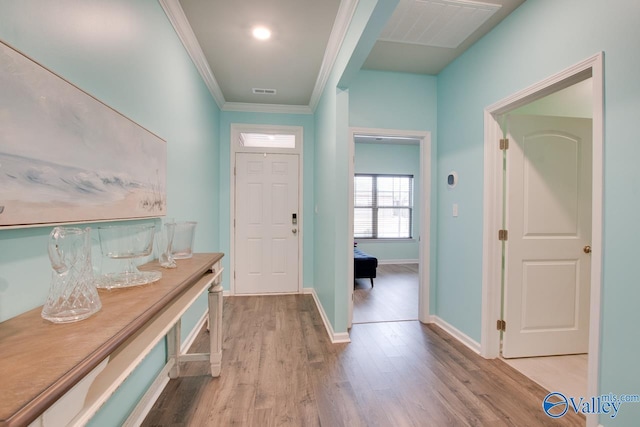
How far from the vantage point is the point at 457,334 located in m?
2.58

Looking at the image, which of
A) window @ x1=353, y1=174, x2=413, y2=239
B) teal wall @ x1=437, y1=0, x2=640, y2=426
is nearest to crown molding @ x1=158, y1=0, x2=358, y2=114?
teal wall @ x1=437, y1=0, x2=640, y2=426

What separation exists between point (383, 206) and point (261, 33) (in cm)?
464

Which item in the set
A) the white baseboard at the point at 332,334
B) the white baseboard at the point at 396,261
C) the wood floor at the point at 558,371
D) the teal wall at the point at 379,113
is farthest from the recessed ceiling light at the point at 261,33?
the white baseboard at the point at 396,261

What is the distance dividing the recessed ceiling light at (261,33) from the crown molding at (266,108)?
1.47m

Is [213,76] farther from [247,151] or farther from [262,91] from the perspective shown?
[247,151]

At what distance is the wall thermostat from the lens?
2635 mm

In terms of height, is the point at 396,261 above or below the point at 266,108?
below

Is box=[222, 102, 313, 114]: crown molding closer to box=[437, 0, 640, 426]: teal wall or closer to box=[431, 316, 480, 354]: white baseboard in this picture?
box=[437, 0, 640, 426]: teal wall

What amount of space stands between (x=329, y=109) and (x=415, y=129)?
947mm

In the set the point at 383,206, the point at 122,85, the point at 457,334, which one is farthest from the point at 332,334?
the point at 383,206

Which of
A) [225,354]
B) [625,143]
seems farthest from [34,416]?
[625,143]

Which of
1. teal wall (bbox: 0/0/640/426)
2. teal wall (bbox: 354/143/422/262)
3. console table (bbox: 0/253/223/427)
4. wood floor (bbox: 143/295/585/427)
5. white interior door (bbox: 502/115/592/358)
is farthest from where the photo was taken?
teal wall (bbox: 354/143/422/262)

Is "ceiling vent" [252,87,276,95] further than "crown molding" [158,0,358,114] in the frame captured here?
Yes

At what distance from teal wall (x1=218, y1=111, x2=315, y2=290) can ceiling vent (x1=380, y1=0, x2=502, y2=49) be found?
72.5 inches
